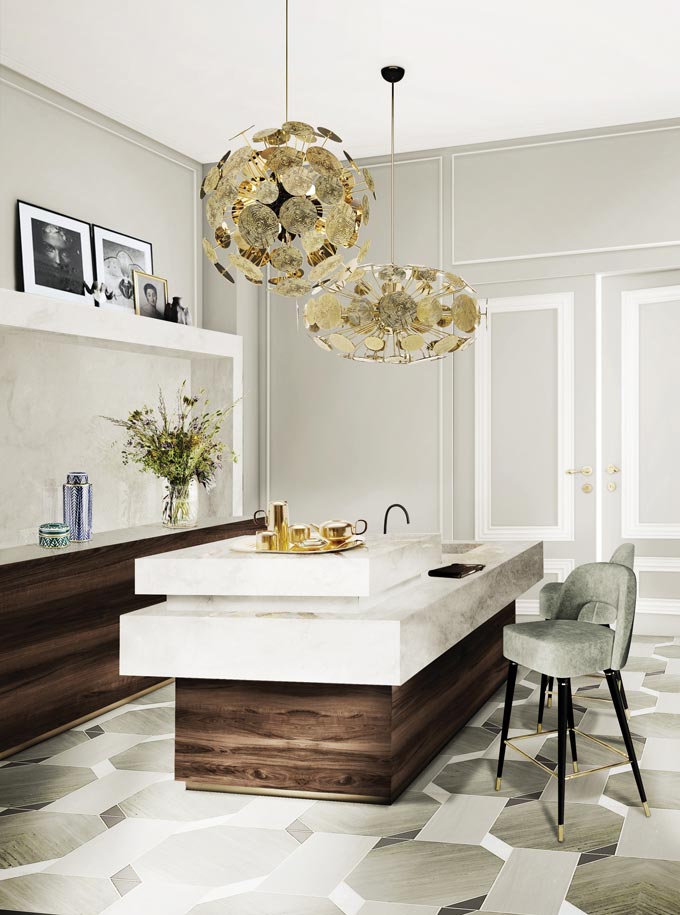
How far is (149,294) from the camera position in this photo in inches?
219

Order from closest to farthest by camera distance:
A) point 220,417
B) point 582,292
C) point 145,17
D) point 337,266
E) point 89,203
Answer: point 337,266 → point 145,17 → point 89,203 → point 582,292 → point 220,417

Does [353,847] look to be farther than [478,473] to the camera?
No

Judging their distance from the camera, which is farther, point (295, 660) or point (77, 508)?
point (77, 508)

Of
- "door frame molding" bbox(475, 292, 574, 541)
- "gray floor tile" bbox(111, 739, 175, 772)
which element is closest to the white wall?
"gray floor tile" bbox(111, 739, 175, 772)

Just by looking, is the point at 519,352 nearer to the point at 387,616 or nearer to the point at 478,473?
the point at 478,473

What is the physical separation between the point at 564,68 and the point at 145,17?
85.6 inches

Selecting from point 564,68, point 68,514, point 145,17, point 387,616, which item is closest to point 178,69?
point 145,17

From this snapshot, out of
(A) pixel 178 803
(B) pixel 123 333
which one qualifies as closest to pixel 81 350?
(B) pixel 123 333

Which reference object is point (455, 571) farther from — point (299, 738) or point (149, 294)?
point (149, 294)

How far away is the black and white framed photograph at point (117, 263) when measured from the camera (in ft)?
17.0

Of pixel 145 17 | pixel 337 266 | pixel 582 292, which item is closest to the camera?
pixel 337 266

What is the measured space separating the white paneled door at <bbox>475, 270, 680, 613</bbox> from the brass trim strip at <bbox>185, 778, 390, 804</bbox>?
310 centimetres

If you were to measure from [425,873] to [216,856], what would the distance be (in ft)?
1.96

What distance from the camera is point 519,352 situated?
589cm
